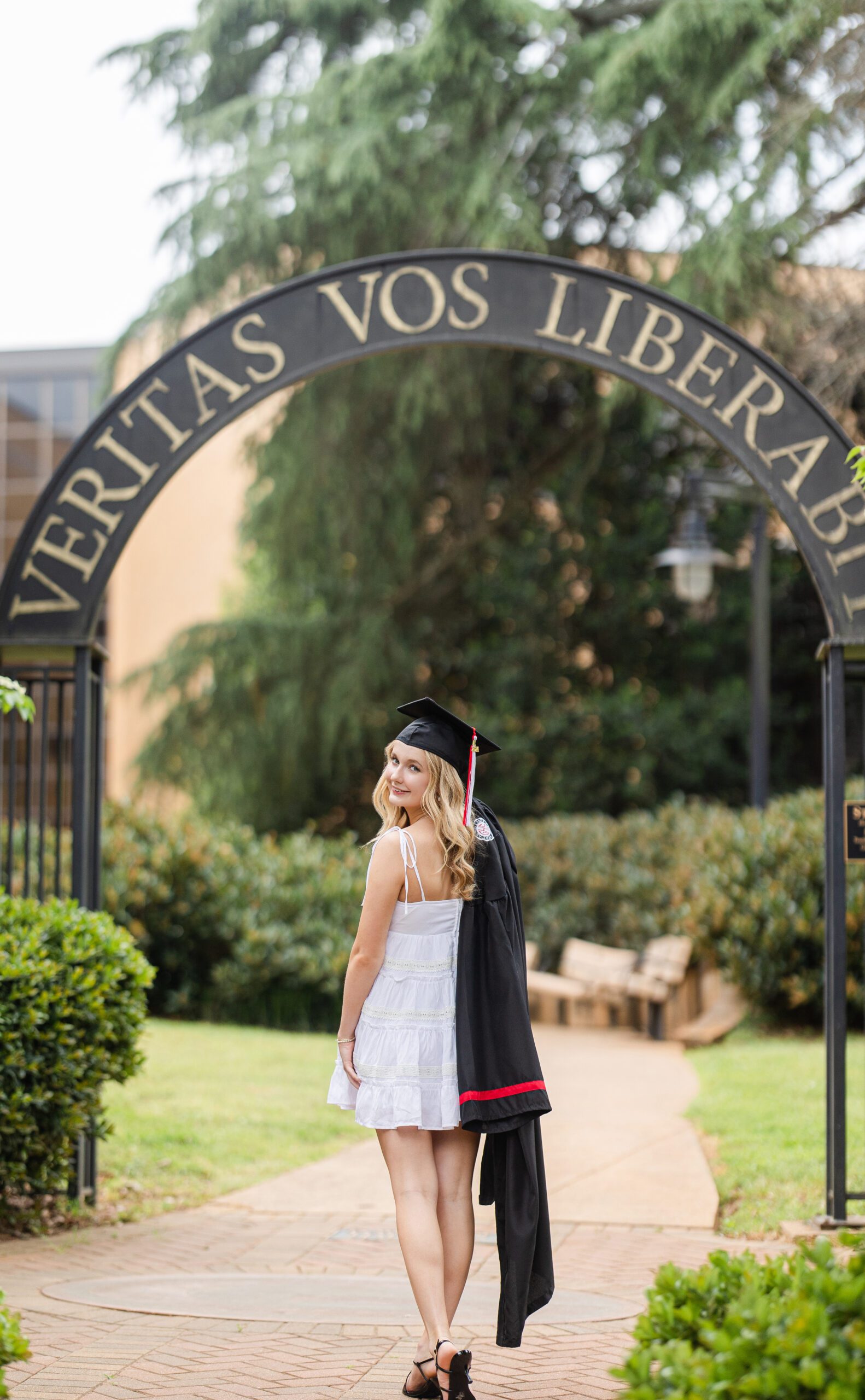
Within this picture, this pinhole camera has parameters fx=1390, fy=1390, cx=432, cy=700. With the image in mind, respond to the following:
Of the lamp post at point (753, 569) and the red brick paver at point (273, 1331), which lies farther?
the lamp post at point (753, 569)

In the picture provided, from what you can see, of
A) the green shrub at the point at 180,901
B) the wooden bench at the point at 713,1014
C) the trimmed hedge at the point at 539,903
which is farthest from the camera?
the green shrub at the point at 180,901

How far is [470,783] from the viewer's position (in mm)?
3994

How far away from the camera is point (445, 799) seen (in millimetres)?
3922

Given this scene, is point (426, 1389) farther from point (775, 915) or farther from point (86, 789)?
point (775, 915)

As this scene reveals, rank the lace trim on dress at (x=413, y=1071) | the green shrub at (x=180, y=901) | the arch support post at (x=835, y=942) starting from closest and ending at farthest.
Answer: the lace trim on dress at (x=413, y=1071) < the arch support post at (x=835, y=942) < the green shrub at (x=180, y=901)

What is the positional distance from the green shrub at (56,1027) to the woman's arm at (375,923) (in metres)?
1.98

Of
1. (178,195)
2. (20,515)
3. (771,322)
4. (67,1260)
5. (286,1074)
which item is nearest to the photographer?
(67,1260)

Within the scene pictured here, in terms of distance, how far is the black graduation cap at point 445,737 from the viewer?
3.95 metres

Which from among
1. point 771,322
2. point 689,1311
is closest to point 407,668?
point 771,322

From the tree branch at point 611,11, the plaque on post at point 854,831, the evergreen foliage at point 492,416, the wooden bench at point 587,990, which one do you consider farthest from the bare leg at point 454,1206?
the tree branch at point 611,11

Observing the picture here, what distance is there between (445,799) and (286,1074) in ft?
19.4

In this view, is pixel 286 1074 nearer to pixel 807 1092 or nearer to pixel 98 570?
pixel 807 1092

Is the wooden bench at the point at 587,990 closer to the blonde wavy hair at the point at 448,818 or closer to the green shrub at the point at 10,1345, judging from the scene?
the blonde wavy hair at the point at 448,818

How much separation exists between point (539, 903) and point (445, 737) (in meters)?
10.4
